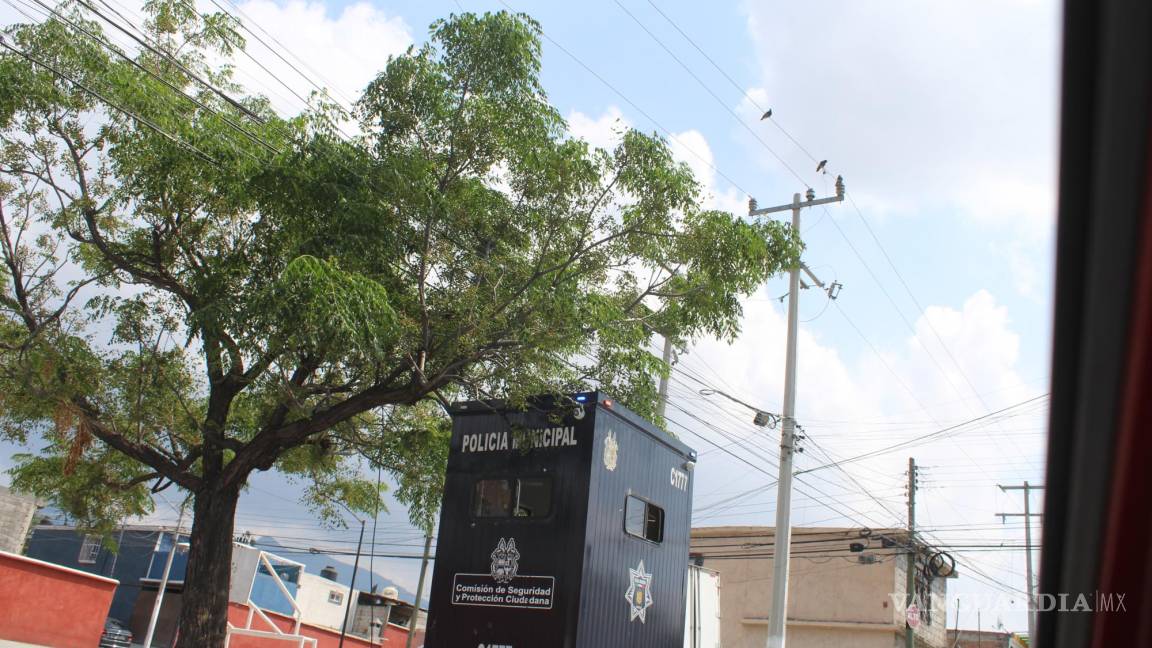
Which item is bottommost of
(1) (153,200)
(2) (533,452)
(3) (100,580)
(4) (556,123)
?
(3) (100,580)

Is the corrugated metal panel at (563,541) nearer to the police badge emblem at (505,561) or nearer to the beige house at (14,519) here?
the police badge emblem at (505,561)

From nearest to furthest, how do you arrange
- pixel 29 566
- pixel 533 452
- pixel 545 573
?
pixel 545 573 < pixel 533 452 < pixel 29 566

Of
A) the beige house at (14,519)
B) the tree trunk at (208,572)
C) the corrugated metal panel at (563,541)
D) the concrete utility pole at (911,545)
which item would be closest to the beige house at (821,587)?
the concrete utility pole at (911,545)

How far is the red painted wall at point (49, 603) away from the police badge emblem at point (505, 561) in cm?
1285

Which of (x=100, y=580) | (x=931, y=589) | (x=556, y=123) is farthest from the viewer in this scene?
(x=931, y=589)

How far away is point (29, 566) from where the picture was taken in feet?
62.8

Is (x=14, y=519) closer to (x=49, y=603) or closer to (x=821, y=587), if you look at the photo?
(x=49, y=603)

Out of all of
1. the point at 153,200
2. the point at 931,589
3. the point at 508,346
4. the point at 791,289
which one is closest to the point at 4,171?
the point at 153,200

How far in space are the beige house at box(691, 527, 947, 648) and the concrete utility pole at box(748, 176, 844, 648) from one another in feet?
41.3

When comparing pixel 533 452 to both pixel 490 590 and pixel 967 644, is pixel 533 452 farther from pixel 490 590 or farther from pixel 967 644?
pixel 967 644

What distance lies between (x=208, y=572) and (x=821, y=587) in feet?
84.2

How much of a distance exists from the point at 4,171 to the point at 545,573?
1042cm

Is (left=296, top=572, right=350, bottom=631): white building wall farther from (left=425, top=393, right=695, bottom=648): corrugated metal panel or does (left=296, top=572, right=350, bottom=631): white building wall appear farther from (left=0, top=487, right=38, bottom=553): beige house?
(left=425, top=393, right=695, bottom=648): corrugated metal panel

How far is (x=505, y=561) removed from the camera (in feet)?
35.4
